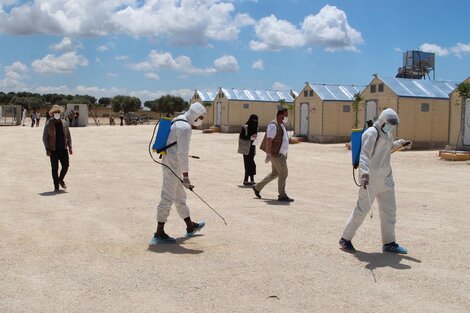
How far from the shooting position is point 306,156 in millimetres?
20328

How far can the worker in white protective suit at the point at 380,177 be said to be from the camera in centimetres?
580

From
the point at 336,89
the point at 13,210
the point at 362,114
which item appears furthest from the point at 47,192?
the point at 336,89

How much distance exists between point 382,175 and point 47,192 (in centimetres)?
692

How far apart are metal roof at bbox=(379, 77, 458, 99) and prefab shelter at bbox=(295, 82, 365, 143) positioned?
3.93 m

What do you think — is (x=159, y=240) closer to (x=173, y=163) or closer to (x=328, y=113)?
(x=173, y=163)

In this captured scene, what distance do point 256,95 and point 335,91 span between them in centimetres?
1009

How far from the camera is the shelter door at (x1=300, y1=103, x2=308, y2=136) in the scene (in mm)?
29344

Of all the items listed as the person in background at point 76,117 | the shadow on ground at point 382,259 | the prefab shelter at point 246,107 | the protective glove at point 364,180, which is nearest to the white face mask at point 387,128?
the protective glove at point 364,180

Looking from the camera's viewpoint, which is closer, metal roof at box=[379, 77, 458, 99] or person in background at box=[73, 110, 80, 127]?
metal roof at box=[379, 77, 458, 99]

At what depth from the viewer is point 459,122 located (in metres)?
19.4

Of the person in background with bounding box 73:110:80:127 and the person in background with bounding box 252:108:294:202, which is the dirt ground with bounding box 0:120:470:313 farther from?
the person in background with bounding box 73:110:80:127

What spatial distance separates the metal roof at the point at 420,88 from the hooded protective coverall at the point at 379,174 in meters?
17.8

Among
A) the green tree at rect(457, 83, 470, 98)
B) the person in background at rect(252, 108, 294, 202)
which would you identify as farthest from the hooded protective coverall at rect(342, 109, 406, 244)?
the green tree at rect(457, 83, 470, 98)

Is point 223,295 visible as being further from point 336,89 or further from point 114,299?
point 336,89
